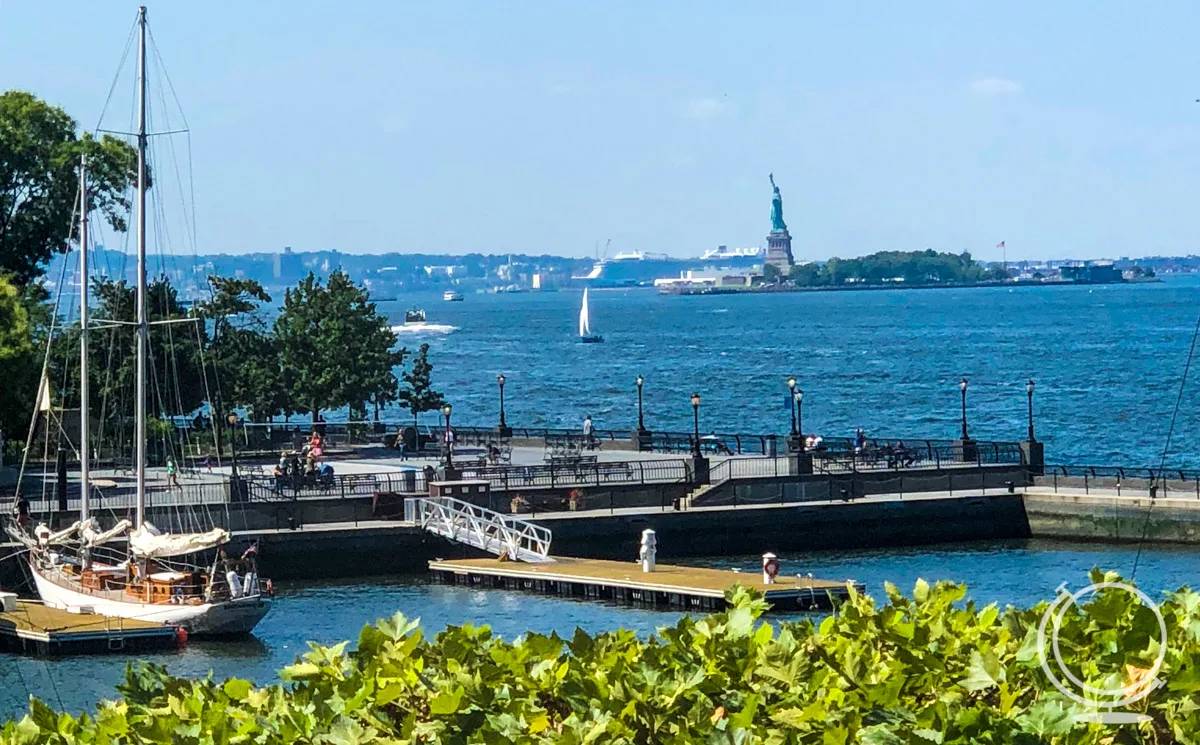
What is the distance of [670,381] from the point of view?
137m

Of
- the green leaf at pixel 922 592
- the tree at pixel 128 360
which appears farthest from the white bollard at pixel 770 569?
the tree at pixel 128 360

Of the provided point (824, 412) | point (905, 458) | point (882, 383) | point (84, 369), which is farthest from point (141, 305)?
point (882, 383)

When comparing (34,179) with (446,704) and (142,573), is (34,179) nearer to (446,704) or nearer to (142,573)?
(142,573)

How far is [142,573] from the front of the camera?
38.3 meters

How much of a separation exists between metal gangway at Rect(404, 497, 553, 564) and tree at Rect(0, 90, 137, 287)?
28.3 meters

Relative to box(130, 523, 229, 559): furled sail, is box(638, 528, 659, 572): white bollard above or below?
below

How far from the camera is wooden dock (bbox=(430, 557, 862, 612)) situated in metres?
37.6

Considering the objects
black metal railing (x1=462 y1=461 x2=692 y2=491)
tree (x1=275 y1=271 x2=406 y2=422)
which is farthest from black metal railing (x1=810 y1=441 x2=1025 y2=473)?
tree (x1=275 y1=271 x2=406 y2=422)

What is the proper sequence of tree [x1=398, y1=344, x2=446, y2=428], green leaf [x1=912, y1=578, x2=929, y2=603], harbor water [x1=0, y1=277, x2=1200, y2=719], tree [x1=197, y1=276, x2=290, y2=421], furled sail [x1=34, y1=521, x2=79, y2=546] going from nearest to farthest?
green leaf [x1=912, y1=578, x2=929, y2=603], harbor water [x1=0, y1=277, x2=1200, y2=719], furled sail [x1=34, y1=521, x2=79, y2=546], tree [x1=197, y1=276, x2=290, y2=421], tree [x1=398, y1=344, x2=446, y2=428]

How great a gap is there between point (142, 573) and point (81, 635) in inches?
118

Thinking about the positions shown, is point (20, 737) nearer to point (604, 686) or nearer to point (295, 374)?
point (604, 686)

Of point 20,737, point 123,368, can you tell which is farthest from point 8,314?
point 20,737

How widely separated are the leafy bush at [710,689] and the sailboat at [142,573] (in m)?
24.4

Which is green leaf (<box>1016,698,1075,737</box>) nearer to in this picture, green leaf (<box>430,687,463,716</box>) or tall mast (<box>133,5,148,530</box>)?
green leaf (<box>430,687,463,716</box>)
